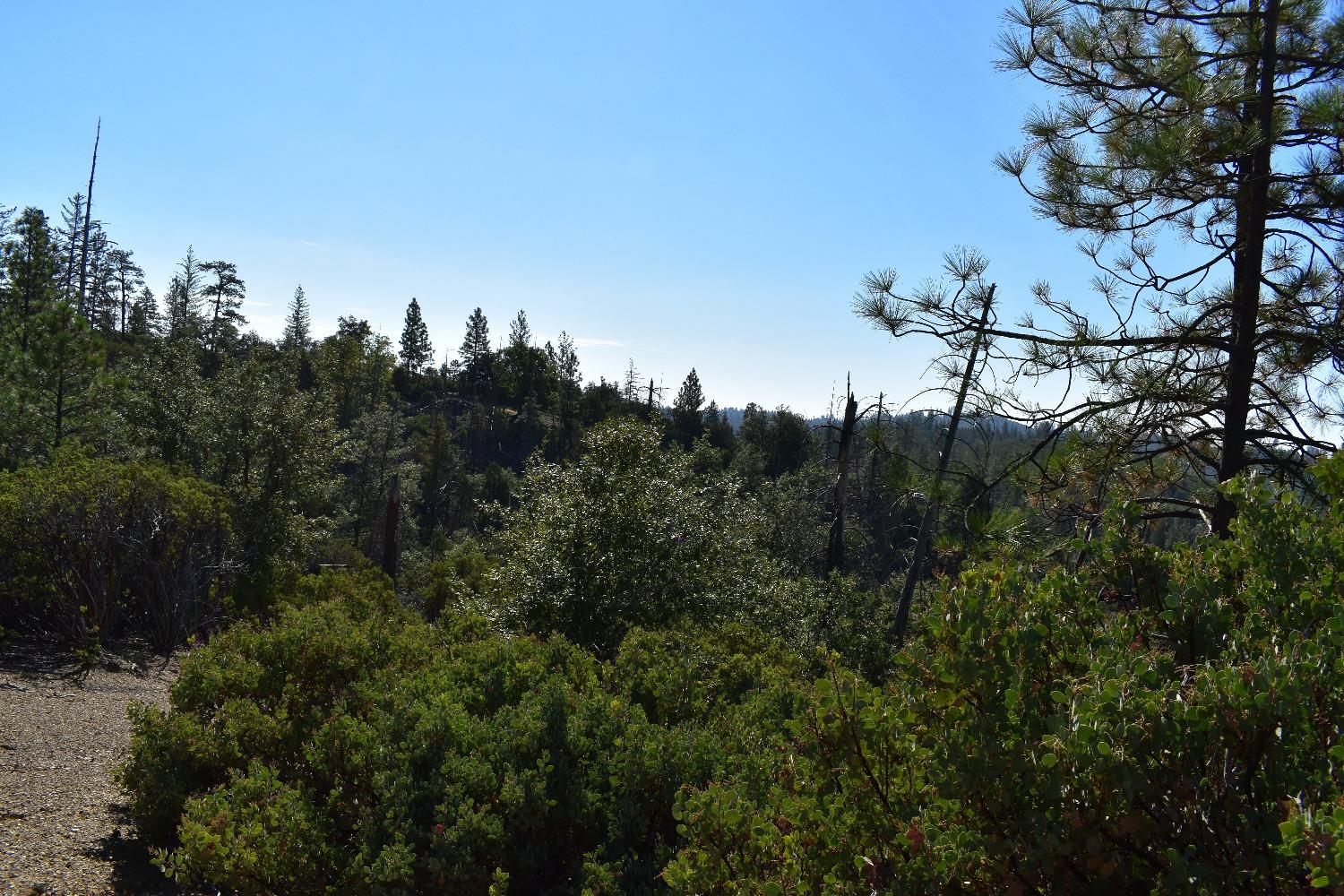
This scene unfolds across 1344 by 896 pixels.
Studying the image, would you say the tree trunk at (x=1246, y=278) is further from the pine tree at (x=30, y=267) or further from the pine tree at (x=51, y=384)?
the pine tree at (x=30, y=267)

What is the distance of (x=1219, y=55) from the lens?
3.63 m

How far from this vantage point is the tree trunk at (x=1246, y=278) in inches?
146

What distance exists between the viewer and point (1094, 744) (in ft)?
4.81

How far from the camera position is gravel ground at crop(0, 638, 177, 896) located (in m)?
4.23

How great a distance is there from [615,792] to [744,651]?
10.8ft

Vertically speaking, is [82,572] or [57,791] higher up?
[82,572]

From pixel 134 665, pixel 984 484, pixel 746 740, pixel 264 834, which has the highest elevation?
pixel 984 484

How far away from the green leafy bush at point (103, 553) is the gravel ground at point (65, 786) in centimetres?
112

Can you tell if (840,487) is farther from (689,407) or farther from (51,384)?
(689,407)

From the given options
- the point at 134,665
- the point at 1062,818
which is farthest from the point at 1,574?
the point at 1062,818

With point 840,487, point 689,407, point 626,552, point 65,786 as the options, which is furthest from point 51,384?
point 689,407

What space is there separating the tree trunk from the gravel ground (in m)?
5.89

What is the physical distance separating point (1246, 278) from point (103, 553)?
37.8 ft

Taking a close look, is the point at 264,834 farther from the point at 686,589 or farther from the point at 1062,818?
the point at 686,589
